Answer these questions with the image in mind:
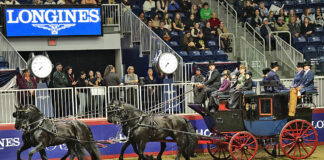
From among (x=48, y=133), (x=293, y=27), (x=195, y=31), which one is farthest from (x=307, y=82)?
(x=293, y=27)

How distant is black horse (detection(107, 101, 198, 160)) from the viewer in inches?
559

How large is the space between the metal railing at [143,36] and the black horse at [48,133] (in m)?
6.80

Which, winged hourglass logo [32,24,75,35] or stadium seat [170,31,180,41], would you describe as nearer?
winged hourglass logo [32,24,75,35]

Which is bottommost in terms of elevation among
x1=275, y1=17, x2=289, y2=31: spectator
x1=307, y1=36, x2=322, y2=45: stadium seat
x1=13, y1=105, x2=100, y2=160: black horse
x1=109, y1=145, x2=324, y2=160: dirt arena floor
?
x1=109, y1=145, x2=324, y2=160: dirt arena floor

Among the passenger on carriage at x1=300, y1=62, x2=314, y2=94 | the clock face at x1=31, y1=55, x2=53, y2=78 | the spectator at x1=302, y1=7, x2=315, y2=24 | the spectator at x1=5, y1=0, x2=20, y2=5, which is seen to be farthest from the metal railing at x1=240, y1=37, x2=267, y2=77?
the clock face at x1=31, y1=55, x2=53, y2=78

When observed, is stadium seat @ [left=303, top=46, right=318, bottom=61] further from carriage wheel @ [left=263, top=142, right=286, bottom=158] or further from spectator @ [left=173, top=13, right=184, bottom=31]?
carriage wheel @ [left=263, top=142, right=286, bottom=158]

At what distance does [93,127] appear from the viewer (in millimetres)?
16422

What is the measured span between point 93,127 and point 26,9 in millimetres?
6149

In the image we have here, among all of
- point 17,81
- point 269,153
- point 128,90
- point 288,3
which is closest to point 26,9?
point 17,81

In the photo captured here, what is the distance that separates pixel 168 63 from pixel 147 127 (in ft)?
14.1

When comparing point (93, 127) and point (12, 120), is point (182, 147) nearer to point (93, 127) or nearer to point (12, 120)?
point (93, 127)

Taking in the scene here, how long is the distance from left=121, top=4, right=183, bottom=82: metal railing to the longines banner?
119cm

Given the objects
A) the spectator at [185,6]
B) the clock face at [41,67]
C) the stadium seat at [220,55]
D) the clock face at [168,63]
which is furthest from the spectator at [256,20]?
the clock face at [41,67]

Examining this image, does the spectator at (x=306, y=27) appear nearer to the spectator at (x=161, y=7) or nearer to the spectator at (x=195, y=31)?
the spectator at (x=195, y=31)
